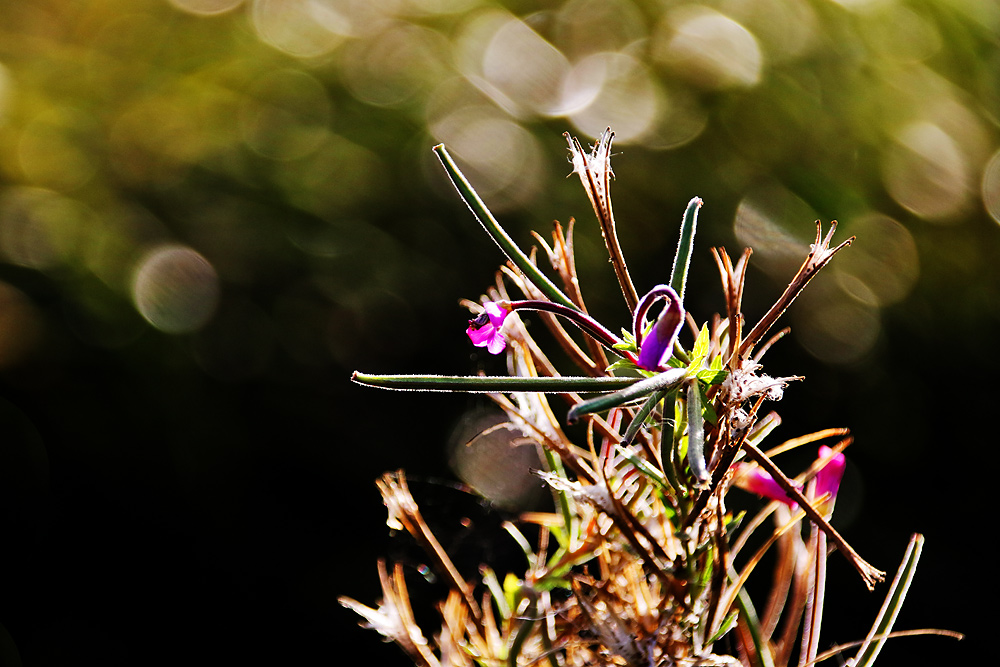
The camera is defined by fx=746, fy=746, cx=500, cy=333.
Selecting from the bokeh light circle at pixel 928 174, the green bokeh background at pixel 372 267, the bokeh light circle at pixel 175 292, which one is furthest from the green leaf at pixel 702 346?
the bokeh light circle at pixel 928 174

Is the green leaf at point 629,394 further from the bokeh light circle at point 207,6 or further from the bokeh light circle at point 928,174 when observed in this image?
the bokeh light circle at point 207,6

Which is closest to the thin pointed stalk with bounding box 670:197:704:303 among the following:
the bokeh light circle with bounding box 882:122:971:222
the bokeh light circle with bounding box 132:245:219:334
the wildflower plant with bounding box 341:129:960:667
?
the wildflower plant with bounding box 341:129:960:667

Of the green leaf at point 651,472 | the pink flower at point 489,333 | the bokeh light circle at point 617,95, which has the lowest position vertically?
the bokeh light circle at point 617,95

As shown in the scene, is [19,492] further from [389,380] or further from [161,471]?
[389,380]

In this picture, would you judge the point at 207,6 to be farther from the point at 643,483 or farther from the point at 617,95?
the point at 643,483

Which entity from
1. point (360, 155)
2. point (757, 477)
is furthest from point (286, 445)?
point (757, 477)

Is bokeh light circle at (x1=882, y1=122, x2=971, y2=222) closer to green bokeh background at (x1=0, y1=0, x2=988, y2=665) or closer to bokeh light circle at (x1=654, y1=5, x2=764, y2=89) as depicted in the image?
green bokeh background at (x1=0, y1=0, x2=988, y2=665)
